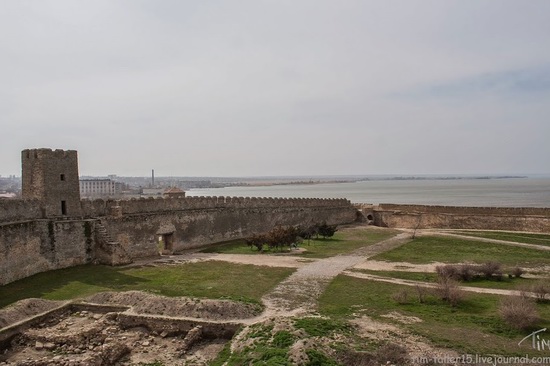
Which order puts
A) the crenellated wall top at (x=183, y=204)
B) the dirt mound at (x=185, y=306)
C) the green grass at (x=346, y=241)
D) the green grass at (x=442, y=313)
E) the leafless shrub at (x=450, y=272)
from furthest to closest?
the green grass at (x=346, y=241) → the crenellated wall top at (x=183, y=204) → the leafless shrub at (x=450, y=272) → the dirt mound at (x=185, y=306) → the green grass at (x=442, y=313)

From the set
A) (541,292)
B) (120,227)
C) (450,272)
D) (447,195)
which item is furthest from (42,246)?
(447,195)

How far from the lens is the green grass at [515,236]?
26327mm

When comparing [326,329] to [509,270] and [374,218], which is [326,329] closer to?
[509,270]

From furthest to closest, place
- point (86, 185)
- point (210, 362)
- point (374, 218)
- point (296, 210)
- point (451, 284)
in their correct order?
point (86, 185) → point (374, 218) → point (296, 210) → point (451, 284) → point (210, 362)

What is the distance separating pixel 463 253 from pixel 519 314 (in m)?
11.9

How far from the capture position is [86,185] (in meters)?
138

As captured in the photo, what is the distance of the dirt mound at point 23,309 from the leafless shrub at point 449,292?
11354 millimetres

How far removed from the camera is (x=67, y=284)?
1644 cm

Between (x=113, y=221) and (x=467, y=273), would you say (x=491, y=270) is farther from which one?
(x=113, y=221)

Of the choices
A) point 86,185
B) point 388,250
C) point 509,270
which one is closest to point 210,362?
point 509,270

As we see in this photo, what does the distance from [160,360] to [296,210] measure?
73.3ft

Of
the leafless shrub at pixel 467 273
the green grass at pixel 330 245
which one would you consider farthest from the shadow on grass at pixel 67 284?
the leafless shrub at pixel 467 273

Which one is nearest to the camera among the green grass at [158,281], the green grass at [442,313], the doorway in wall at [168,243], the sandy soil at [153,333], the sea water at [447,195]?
the green grass at [442,313]

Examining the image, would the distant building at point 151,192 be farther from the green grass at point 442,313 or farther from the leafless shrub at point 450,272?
the green grass at point 442,313
